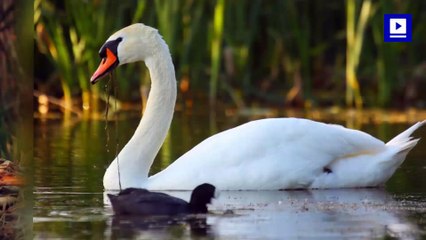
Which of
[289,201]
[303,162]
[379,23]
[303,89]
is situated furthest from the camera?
[303,89]

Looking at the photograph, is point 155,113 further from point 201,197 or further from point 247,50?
point 247,50

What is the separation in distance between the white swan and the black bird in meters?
1.12

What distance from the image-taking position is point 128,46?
896cm

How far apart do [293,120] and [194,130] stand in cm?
425

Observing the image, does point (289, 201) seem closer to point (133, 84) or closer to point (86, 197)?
point (86, 197)

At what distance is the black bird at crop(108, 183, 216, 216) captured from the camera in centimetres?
730

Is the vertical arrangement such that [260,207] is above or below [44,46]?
below

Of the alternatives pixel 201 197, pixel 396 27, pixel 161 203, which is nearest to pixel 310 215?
pixel 201 197

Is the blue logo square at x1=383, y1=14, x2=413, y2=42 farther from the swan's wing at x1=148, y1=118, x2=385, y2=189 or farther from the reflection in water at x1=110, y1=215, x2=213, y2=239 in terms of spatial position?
the reflection in water at x1=110, y1=215, x2=213, y2=239

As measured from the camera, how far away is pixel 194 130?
43.3ft

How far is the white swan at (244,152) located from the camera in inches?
340

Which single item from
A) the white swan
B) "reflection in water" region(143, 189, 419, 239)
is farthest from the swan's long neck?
"reflection in water" region(143, 189, 419, 239)

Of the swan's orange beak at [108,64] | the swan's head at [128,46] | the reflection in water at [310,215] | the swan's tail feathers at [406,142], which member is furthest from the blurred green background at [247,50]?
the reflection in water at [310,215]

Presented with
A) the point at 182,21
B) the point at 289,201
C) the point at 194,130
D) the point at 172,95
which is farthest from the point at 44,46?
the point at 289,201
